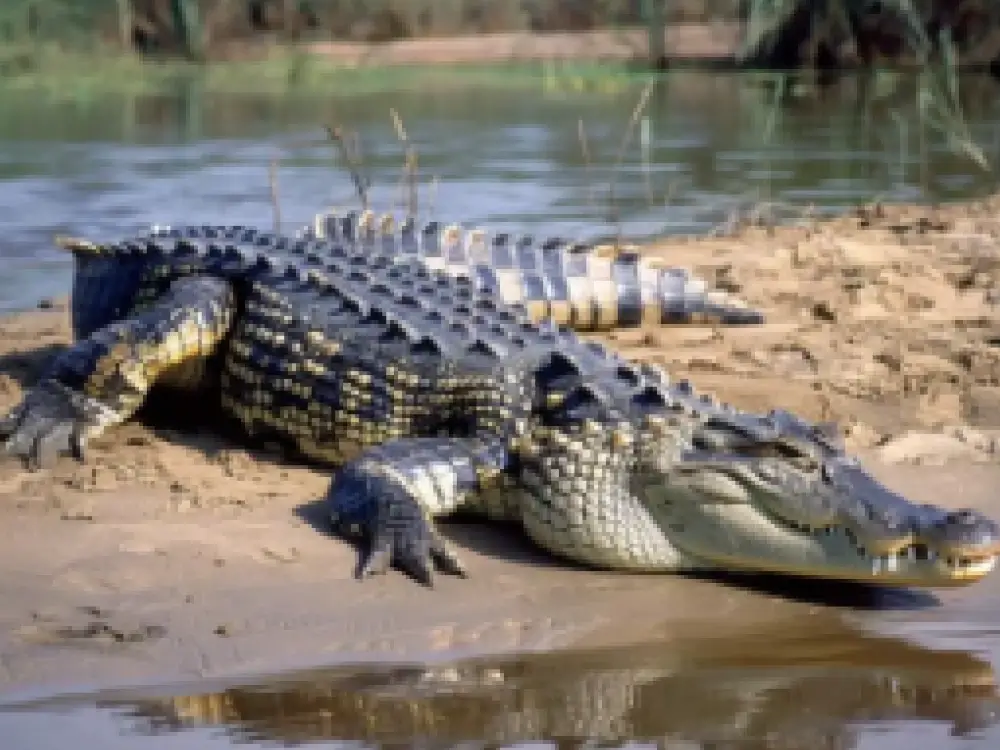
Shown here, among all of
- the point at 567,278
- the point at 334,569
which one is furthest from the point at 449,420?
the point at 567,278

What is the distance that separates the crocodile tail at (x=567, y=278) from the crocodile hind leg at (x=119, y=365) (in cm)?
146

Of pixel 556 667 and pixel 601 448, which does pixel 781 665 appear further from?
pixel 601 448

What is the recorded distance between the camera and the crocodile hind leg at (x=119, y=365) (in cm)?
507

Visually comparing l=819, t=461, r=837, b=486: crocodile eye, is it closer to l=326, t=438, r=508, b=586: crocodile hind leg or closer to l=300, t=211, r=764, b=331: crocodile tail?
l=326, t=438, r=508, b=586: crocodile hind leg

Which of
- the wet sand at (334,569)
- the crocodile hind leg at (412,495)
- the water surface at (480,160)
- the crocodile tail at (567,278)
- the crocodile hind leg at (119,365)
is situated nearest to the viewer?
the wet sand at (334,569)

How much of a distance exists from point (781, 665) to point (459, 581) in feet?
2.79

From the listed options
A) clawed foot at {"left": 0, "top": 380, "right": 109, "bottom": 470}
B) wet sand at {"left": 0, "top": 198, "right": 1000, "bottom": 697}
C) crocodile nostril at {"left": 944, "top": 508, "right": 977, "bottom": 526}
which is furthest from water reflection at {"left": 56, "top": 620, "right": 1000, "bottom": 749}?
clawed foot at {"left": 0, "top": 380, "right": 109, "bottom": 470}

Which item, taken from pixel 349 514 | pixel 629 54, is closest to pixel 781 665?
pixel 349 514

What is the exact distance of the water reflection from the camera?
130 inches

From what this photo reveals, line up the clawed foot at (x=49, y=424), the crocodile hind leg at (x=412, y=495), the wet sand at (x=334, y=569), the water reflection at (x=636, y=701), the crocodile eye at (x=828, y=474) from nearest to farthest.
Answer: the water reflection at (x=636, y=701) → the wet sand at (x=334, y=569) → the crocodile eye at (x=828, y=474) → the crocodile hind leg at (x=412, y=495) → the clawed foot at (x=49, y=424)

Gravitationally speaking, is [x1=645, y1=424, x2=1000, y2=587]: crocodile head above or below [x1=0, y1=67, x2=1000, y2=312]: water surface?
below

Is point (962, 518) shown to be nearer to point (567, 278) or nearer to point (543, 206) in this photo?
point (567, 278)

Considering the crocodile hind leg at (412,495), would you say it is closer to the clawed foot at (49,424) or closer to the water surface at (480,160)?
the clawed foot at (49,424)

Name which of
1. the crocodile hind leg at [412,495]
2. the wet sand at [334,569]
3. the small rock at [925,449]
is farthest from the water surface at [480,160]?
the small rock at [925,449]
